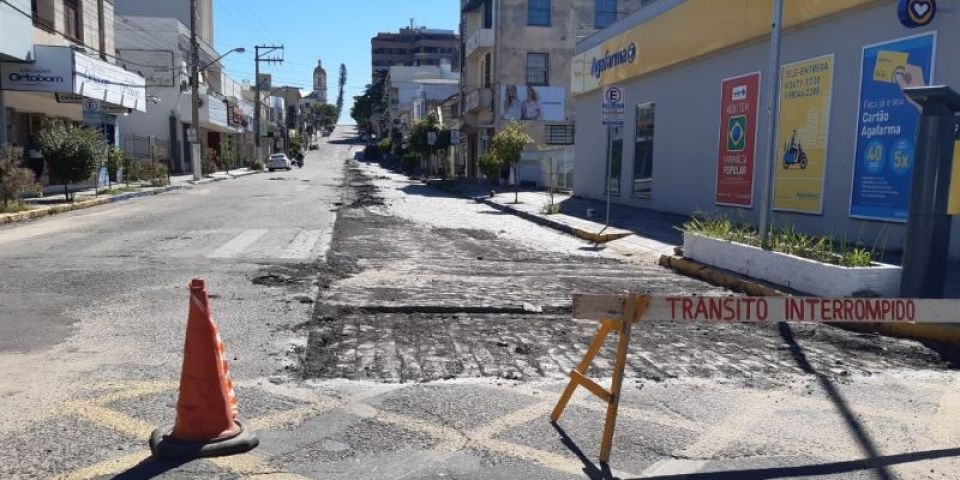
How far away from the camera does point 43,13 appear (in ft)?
84.0

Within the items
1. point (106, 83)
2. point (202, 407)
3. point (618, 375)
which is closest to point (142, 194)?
point (106, 83)

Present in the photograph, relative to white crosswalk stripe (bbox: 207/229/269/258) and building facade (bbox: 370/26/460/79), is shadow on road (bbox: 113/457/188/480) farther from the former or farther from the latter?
building facade (bbox: 370/26/460/79)

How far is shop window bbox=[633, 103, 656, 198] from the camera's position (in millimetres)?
20266

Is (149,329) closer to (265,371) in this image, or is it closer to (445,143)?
(265,371)

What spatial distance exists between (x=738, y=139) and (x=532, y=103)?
2576cm

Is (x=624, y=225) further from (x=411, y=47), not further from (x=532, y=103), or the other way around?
(x=411, y=47)

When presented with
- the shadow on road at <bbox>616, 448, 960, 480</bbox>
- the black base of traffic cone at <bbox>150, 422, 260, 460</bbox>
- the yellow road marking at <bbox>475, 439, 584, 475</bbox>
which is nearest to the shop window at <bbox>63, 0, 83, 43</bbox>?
the black base of traffic cone at <bbox>150, 422, 260, 460</bbox>

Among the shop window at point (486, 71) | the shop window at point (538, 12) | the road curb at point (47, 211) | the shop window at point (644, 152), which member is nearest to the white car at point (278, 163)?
the shop window at point (486, 71)

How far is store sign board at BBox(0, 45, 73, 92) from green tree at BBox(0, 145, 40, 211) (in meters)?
4.75

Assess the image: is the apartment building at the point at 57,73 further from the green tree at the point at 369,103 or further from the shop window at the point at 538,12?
the green tree at the point at 369,103

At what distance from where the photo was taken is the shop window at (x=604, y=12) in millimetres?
41312

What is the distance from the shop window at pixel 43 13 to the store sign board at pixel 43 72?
236 centimetres

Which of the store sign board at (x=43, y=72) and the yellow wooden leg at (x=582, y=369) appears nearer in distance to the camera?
the yellow wooden leg at (x=582, y=369)

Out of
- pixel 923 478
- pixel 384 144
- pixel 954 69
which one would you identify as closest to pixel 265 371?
pixel 923 478
